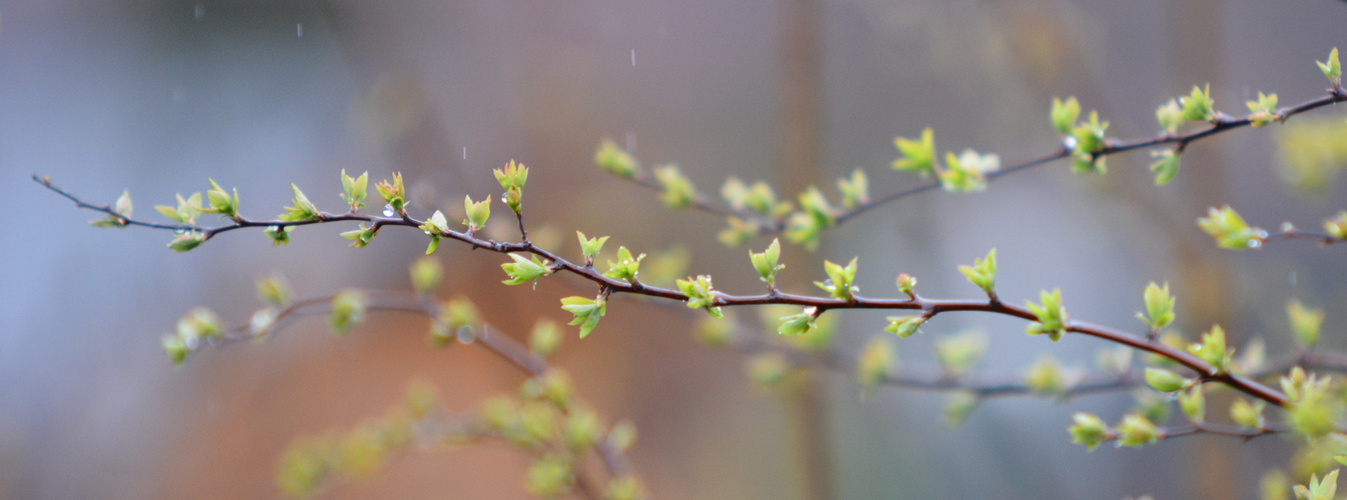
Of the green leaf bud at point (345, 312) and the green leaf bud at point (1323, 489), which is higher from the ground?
the green leaf bud at point (1323, 489)

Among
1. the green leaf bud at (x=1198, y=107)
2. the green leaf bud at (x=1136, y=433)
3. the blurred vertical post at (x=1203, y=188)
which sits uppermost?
the blurred vertical post at (x=1203, y=188)

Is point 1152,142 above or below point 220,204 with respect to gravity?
above

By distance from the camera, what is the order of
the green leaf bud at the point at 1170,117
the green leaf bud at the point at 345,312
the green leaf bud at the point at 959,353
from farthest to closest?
the green leaf bud at the point at 959,353
the green leaf bud at the point at 345,312
the green leaf bud at the point at 1170,117

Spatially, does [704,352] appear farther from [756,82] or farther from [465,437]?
[465,437]

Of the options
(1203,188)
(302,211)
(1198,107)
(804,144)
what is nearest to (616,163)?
(302,211)

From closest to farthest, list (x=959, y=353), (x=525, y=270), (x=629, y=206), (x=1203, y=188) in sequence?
(x=525, y=270) → (x=959, y=353) → (x=1203, y=188) → (x=629, y=206)

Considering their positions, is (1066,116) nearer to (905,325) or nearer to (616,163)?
(905,325)

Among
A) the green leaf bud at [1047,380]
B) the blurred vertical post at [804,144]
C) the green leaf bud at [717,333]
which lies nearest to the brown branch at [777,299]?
the green leaf bud at [1047,380]

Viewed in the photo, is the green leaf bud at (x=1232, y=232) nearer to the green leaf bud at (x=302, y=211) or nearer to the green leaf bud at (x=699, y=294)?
the green leaf bud at (x=699, y=294)

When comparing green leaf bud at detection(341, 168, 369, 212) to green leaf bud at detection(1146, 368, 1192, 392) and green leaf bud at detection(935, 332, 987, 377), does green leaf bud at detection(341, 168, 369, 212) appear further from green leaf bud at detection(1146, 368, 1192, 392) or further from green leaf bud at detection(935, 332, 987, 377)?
green leaf bud at detection(935, 332, 987, 377)
